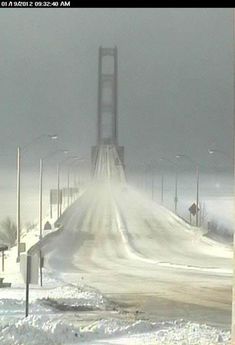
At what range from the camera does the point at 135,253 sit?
4.77 metres

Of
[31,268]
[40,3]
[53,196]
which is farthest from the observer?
[53,196]

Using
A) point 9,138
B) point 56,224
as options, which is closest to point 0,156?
point 9,138

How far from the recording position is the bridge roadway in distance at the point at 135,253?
4.66 metres

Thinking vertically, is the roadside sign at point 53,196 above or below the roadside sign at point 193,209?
above

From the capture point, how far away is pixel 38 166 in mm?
4727

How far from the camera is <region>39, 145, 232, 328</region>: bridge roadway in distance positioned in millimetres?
4656

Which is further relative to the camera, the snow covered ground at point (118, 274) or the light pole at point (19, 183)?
the light pole at point (19, 183)

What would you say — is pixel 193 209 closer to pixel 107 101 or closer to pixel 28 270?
pixel 107 101

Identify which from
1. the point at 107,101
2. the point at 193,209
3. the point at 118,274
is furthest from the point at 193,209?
the point at 107,101

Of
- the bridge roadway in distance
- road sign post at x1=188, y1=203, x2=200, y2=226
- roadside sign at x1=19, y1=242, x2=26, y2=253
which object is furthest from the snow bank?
road sign post at x1=188, y1=203, x2=200, y2=226

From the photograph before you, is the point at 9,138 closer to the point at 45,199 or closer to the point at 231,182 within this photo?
the point at 45,199

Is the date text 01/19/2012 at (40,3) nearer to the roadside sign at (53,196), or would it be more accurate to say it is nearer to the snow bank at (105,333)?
the roadside sign at (53,196)

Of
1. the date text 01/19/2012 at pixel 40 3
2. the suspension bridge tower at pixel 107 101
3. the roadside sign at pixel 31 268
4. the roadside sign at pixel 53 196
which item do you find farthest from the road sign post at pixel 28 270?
the date text 01/19/2012 at pixel 40 3

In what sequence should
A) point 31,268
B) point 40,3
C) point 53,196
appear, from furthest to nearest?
point 53,196, point 31,268, point 40,3
